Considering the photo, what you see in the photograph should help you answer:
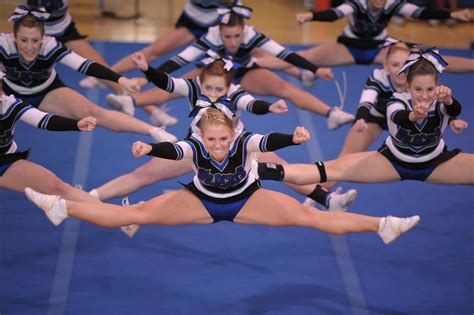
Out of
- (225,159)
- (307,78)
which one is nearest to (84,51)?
(307,78)

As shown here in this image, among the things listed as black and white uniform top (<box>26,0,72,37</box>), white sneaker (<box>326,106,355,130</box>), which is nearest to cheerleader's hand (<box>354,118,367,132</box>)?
white sneaker (<box>326,106,355,130</box>)

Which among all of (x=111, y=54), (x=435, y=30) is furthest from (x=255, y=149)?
(x=435, y=30)

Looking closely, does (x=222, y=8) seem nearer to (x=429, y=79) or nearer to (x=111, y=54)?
(x=429, y=79)

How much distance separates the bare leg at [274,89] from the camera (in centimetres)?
647

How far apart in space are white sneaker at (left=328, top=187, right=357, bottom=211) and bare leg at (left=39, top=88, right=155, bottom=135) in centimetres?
130

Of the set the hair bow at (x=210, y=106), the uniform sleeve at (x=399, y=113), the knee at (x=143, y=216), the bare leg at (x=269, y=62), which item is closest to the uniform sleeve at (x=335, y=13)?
the bare leg at (x=269, y=62)

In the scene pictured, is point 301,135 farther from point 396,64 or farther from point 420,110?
point 396,64

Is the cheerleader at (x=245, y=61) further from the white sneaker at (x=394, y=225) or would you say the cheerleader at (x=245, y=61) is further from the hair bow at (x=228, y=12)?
the white sneaker at (x=394, y=225)

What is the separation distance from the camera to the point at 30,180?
508 cm

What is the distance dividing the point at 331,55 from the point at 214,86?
75.3 inches

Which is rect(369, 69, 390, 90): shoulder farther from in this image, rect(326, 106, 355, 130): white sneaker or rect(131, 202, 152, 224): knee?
rect(131, 202, 152, 224): knee

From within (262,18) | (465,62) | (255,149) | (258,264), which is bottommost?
(262,18)

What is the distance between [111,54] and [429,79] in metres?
4.40

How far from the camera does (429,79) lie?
4.98 meters
